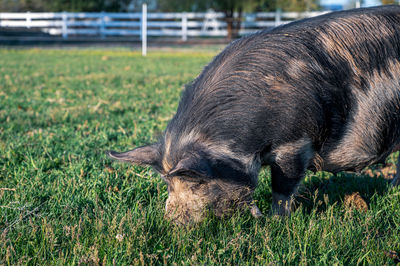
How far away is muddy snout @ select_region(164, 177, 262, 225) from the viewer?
9.75 ft

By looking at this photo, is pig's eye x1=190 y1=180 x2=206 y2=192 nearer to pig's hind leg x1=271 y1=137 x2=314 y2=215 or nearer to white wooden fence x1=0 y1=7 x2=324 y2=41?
pig's hind leg x1=271 y1=137 x2=314 y2=215

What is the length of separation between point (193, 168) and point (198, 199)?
44cm

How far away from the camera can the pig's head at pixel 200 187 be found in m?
2.95

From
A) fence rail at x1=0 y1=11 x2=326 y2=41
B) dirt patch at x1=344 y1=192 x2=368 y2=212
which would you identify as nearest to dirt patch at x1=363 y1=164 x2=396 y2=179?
dirt patch at x1=344 y1=192 x2=368 y2=212

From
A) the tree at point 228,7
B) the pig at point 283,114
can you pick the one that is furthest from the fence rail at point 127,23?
the pig at point 283,114

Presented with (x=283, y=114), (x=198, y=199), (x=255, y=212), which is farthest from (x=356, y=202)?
(x=198, y=199)

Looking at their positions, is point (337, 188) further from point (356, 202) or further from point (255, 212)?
point (255, 212)

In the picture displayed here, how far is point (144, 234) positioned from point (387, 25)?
7.74 feet

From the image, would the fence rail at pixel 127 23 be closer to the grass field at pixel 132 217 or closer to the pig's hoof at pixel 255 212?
the grass field at pixel 132 217

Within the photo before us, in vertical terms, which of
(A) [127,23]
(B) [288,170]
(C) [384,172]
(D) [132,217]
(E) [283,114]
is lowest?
(C) [384,172]

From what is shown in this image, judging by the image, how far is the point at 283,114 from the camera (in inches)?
120

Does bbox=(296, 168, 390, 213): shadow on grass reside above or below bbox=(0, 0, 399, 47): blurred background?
below

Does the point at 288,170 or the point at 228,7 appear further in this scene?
the point at 228,7

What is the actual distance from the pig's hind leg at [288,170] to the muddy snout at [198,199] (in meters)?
0.31
